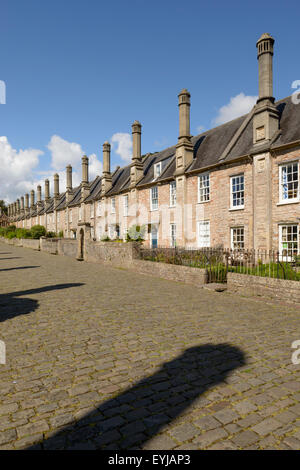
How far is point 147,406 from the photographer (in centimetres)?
337

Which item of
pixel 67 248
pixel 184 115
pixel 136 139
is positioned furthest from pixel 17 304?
pixel 136 139

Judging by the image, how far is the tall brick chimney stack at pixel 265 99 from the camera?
1714 centimetres

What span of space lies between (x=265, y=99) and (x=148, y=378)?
59.5 ft

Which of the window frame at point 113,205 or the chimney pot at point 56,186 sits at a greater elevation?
the chimney pot at point 56,186

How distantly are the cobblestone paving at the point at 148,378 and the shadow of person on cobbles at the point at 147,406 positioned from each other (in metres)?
0.01

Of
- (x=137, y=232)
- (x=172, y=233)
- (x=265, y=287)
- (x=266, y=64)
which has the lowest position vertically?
(x=265, y=287)

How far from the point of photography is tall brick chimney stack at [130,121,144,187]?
30.0 m

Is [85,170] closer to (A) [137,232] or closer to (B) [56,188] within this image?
(B) [56,188]

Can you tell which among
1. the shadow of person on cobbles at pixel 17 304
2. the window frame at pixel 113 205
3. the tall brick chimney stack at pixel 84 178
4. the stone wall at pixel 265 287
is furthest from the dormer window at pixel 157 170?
the shadow of person on cobbles at pixel 17 304

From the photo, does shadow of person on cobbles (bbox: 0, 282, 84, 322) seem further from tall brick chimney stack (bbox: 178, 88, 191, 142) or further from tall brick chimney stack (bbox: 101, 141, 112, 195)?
tall brick chimney stack (bbox: 101, 141, 112, 195)

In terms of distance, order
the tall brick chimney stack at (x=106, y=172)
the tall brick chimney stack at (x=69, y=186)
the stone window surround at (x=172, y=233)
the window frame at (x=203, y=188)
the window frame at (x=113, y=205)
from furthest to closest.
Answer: the tall brick chimney stack at (x=69, y=186) → the tall brick chimney stack at (x=106, y=172) → the window frame at (x=113, y=205) → the stone window surround at (x=172, y=233) → the window frame at (x=203, y=188)

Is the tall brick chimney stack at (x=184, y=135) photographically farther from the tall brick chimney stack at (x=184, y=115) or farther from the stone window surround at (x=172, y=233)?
the stone window surround at (x=172, y=233)
